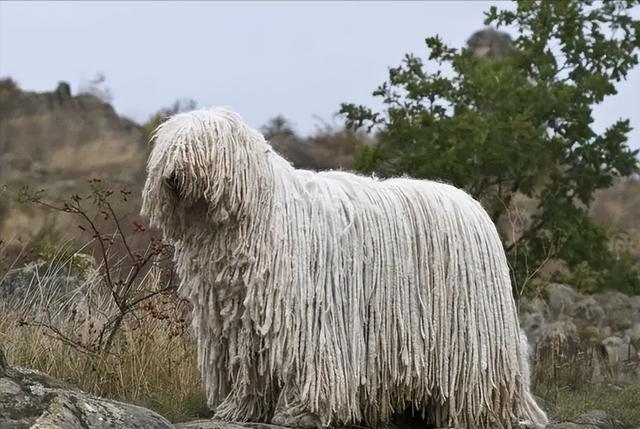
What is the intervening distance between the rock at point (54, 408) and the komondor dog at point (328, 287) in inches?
52.4

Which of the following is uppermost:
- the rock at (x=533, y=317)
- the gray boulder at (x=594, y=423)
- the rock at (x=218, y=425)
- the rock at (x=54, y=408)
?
the rock at (x=533, y=317)

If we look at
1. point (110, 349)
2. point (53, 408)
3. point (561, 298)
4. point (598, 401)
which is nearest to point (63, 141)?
point (561, 298)

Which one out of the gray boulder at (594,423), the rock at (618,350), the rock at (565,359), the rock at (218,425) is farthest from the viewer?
the rock at (618,350)

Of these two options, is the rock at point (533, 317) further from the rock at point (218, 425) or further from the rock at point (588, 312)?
the rock at point (218, 425)

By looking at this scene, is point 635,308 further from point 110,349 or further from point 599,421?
point 110,349

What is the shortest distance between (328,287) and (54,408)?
209 cm

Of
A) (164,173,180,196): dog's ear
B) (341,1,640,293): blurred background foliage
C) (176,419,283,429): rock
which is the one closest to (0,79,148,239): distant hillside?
(341,1,640,293): blurred background foliage

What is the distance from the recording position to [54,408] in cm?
529

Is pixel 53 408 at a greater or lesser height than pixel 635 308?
lesser

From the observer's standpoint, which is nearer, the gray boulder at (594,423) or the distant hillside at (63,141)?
the gray boulder at (594,423)

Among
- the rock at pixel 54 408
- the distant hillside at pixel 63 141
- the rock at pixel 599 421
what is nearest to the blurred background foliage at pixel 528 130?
the rock at pixel 599 421

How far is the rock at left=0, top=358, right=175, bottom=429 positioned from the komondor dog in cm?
133

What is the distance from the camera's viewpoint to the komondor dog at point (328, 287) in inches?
273

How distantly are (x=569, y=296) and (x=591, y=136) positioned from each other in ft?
5.74
